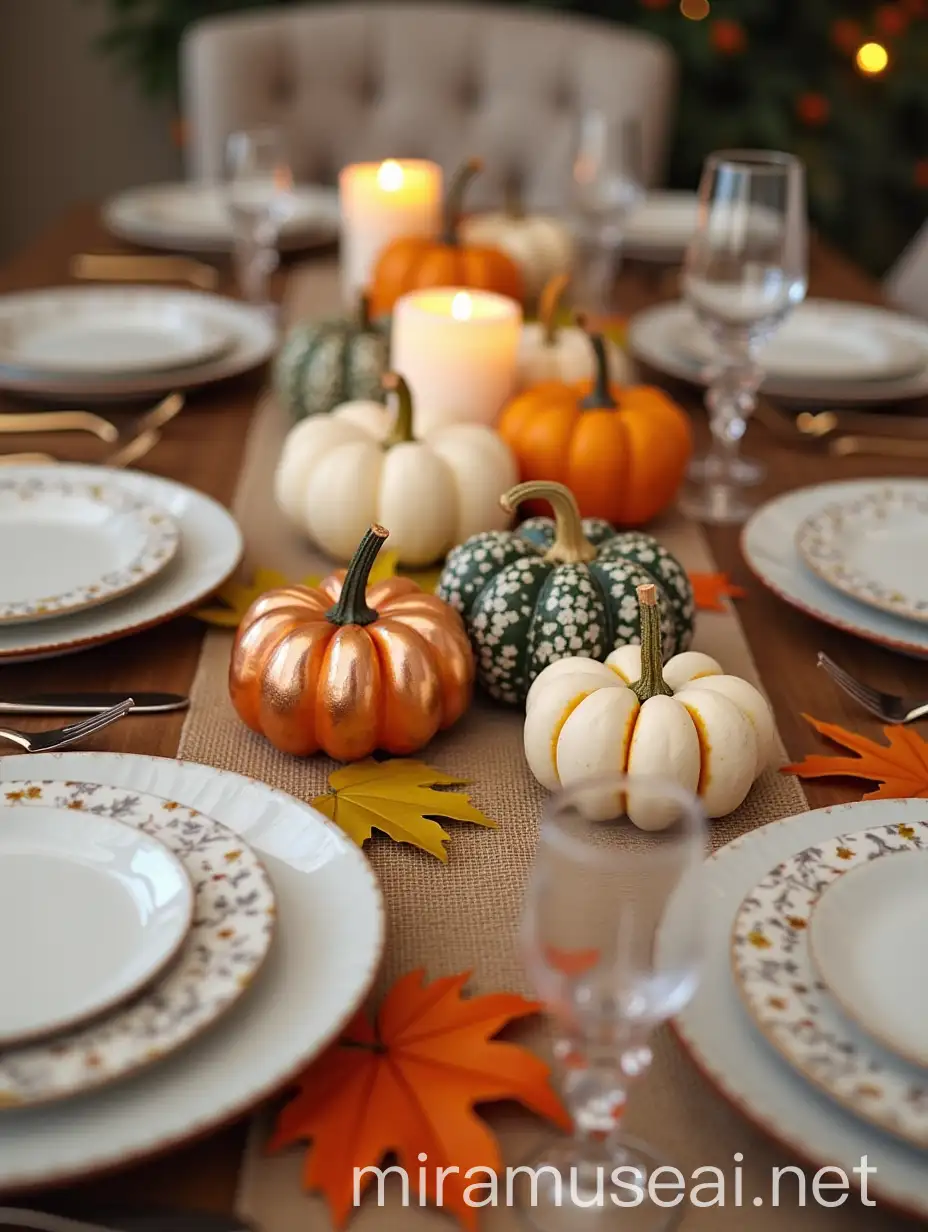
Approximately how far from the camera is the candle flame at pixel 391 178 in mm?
1430

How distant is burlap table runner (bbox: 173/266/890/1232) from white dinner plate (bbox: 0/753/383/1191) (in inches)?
1.5

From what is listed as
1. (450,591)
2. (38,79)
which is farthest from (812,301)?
(38,79)

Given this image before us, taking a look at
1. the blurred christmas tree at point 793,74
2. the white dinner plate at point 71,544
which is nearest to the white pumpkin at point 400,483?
the white dinner plate at point 71,544

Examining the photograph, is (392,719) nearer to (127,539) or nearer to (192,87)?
(127,539)

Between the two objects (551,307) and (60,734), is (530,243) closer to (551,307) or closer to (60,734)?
(551,307)

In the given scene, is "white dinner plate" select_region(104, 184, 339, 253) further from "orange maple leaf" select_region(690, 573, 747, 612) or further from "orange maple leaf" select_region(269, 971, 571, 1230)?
"orange maple leaf" select_region(269, 971, 571, 1230)

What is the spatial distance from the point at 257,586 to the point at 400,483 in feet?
0.41

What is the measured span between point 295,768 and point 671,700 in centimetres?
21

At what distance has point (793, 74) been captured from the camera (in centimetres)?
333

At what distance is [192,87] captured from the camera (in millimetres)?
2324

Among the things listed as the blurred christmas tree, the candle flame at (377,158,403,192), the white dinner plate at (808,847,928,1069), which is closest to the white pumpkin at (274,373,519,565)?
the white dinner plate at (808,847,928,1069)

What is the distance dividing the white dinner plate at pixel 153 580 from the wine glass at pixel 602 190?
766 mm

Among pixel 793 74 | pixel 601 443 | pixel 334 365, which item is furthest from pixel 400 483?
pixel 793 74

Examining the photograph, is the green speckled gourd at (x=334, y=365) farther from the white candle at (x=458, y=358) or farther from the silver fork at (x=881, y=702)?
the silver fork at (x=881, y=702)
